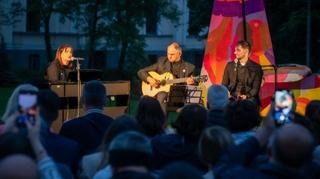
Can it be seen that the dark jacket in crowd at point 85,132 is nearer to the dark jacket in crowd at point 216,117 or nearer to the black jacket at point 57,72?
the dark jacket in crowd at point 216,117

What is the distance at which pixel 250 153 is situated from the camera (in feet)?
18.6

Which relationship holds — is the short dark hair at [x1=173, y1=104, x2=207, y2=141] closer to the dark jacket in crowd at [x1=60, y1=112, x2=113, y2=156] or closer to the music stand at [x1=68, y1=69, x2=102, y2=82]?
the dark jacket in crowd at [x1=60, y1=112, x2=113, y2=156]

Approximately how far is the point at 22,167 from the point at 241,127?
9.06ft

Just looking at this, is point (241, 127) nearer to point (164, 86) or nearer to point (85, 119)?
point (85, 119)

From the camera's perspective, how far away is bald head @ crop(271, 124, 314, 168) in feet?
15.0

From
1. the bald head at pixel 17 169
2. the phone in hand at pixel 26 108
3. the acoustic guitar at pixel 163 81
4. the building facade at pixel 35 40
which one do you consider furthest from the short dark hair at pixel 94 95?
the building facade at pixel 35 40

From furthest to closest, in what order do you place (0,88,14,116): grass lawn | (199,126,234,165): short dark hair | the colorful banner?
(0,88,14,116): grass lawn, the colorful banner, (199,126,234,165): short dark hair

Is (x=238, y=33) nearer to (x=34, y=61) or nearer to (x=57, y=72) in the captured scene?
(x=57, y=72)

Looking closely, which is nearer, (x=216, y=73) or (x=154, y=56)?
(x=216, y=73)

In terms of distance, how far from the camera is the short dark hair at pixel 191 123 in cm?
648

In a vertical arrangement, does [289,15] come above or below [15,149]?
above

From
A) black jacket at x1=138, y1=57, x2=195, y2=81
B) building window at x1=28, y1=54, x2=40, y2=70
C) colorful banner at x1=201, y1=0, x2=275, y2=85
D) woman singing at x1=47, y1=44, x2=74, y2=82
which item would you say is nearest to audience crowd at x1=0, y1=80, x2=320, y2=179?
woman singing at x1=47, y1=44, x2=74, y2=82

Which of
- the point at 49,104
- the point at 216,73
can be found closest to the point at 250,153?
the point at 49,104

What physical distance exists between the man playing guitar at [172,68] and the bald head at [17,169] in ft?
33.5
